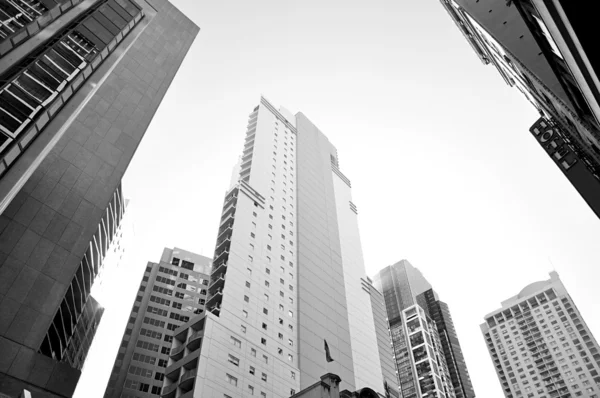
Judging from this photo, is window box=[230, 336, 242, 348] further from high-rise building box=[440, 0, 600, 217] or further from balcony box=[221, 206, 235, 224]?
high-rise building box=[440, 0, 600, 217]

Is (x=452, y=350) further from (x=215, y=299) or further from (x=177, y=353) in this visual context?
(x=177, y=353)

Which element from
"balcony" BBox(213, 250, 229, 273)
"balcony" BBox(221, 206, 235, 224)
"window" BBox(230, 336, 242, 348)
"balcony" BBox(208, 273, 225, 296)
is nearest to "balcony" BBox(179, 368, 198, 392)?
"window" BBox(230, 336, 242, 348)

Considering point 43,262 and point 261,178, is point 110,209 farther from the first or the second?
point 261,178

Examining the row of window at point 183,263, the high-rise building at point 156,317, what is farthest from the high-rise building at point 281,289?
the row of window at point 183,263

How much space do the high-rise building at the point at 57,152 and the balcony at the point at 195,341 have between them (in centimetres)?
1337

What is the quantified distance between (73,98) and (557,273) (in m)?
215

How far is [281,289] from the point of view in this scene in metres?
71.5

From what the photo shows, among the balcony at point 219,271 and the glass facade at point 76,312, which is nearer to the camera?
the glass facade at point 76,312

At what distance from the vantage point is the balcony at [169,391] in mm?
49944

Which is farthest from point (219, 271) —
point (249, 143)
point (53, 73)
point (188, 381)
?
point (249, 143)

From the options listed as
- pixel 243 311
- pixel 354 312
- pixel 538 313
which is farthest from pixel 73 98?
pixel 538 313

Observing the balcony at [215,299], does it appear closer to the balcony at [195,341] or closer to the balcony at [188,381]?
the balcony at [195,341]

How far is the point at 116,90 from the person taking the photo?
3997 centimetres

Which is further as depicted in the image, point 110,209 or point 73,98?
point 110,209
